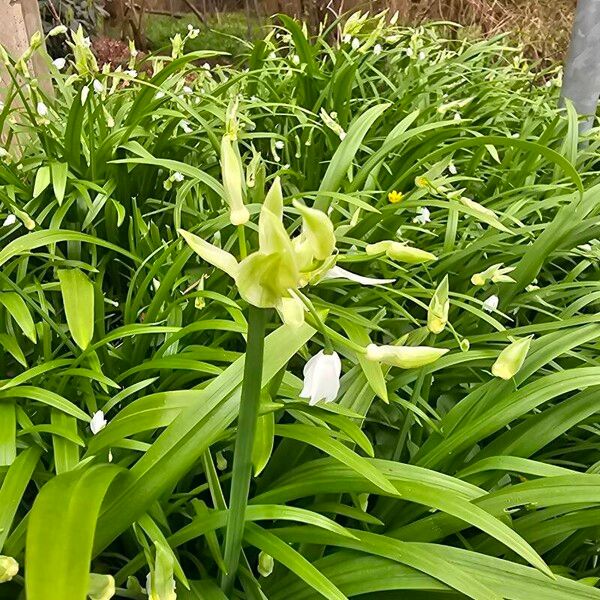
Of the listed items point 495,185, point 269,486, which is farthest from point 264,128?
point 269,486

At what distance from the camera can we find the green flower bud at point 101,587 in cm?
48

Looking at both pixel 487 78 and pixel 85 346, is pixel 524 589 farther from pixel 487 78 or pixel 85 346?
pixel 487 78

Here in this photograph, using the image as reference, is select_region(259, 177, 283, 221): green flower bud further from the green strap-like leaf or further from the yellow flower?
the yellow flower

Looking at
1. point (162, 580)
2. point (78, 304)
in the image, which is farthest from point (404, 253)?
point (78, 304)

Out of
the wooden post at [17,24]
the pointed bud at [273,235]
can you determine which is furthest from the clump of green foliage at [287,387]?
the wooden post at [17,24]

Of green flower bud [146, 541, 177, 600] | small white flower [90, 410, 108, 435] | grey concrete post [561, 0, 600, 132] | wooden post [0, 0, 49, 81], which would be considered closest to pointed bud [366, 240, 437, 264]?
green flower bud [146, 541, 177, 600]

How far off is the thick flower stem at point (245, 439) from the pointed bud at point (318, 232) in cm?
6

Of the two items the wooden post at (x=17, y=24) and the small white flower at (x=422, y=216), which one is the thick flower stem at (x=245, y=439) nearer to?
the small white flower at (x=422, y=216)

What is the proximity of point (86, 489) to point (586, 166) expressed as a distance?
168 cm

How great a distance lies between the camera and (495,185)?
5.27ft

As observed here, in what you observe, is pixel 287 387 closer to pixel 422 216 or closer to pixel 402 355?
pixel 402 355

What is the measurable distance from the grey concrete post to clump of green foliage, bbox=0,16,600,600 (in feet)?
0.61

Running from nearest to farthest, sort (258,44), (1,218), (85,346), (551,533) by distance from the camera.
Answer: (551,533) < (85,346) < (1,218) < (258,44)

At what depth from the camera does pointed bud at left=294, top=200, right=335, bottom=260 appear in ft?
1.25
